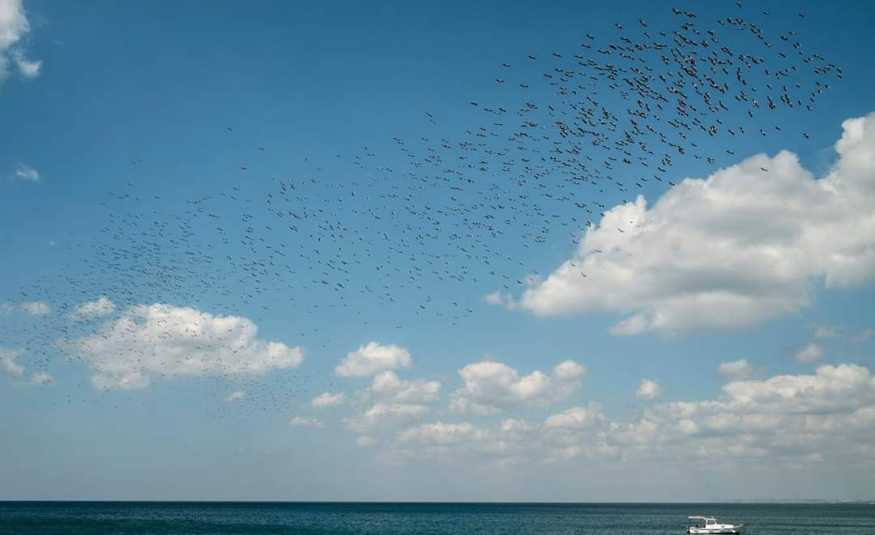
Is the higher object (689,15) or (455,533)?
(689,15)

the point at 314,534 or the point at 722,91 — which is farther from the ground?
the point at 722,91

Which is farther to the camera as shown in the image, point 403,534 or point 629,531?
point 629,531

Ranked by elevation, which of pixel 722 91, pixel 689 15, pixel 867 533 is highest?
pixel 689 15

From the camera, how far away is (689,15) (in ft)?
100

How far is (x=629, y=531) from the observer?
163 m

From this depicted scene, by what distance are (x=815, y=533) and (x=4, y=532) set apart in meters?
163

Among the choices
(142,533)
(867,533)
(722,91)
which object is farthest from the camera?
(867,533)

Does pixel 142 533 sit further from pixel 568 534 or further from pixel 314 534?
pixel 568 534

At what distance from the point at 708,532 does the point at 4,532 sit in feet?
406

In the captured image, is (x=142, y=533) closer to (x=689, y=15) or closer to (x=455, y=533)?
(x=455, y=533)

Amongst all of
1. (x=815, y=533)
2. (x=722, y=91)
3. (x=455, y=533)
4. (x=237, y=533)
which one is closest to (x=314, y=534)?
(x=237, y=533)

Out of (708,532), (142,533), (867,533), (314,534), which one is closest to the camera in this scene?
(708,532)

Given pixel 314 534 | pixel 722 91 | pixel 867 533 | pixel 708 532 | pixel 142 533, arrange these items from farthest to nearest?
1. pixel 867 533
2. pixel 314 534
3. pixel 142 533
4. pixel 708 532
5. pixel 722 91

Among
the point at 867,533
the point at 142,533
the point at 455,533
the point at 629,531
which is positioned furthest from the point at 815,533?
the point at 142,533
